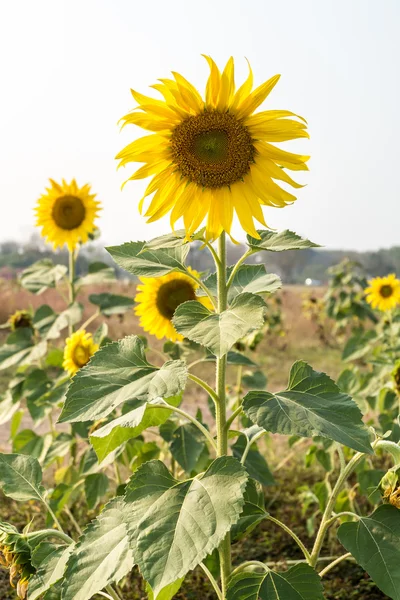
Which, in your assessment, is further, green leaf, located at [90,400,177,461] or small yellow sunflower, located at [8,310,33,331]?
small yellow sunflower, located at [8,310,33,331]

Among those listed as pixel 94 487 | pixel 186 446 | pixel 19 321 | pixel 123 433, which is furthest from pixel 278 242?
pixel 19 321

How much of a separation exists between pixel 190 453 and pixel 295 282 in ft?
153

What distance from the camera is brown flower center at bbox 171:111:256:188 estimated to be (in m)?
1.46

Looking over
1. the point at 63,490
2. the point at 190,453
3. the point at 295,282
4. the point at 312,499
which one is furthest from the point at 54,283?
the point at 295,282

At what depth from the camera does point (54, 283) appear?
2.99 metres

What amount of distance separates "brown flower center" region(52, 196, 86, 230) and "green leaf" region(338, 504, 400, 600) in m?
2.19

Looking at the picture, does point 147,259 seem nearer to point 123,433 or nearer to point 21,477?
point 123,433

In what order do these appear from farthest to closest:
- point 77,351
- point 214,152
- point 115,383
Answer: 1. point 77,351
2. point 214,152
3. point 115,383

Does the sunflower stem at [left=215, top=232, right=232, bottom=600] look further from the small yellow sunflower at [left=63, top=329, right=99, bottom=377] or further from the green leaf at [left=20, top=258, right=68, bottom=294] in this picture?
the green leaf at [left=20, top=258, right=68, bottom=294]

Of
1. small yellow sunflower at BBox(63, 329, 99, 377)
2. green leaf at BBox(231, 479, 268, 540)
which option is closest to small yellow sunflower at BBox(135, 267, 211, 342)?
small yellow sunflower at BBox(63, 329, 99, 377)

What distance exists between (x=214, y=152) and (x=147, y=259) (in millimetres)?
299

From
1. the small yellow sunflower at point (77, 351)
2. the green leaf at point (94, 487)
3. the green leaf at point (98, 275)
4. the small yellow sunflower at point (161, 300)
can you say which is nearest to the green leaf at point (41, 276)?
the green leaf at point (98, 275)

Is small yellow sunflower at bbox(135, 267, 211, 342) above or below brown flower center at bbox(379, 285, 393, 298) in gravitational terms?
above

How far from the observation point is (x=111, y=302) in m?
2.90
